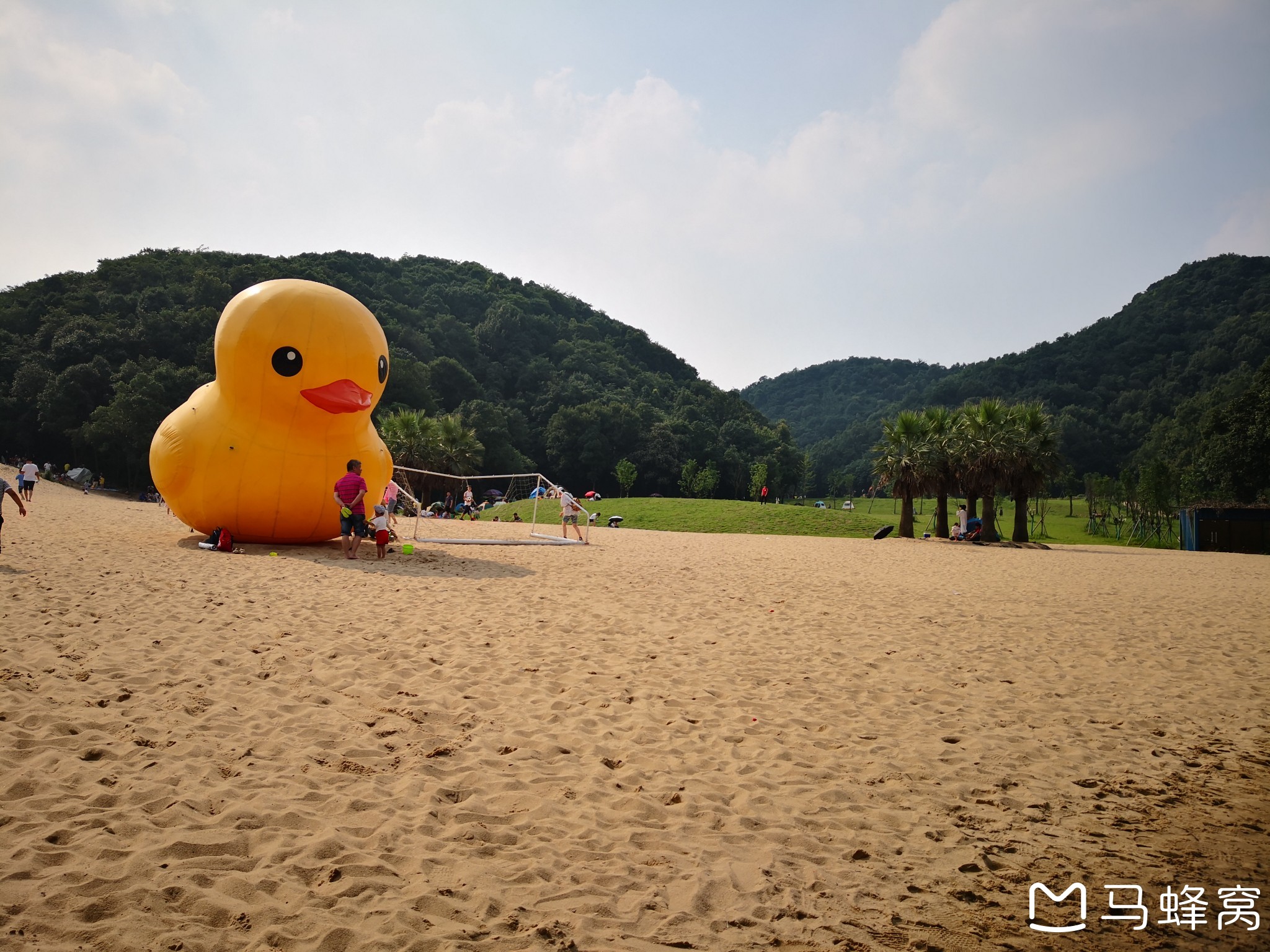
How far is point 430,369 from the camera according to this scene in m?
73.6

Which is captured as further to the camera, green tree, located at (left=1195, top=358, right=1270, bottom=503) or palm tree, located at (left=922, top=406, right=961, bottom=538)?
green tree, located at (left=1195, top=358, right=1270, bottom=503)

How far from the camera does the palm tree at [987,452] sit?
2902 cm

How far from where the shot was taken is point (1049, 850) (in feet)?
13.0

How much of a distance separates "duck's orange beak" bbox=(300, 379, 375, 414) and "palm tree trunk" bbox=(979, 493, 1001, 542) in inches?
1035

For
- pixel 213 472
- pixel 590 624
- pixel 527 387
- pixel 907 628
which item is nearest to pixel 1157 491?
pixel 907 628

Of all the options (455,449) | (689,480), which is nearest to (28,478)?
(455,449)

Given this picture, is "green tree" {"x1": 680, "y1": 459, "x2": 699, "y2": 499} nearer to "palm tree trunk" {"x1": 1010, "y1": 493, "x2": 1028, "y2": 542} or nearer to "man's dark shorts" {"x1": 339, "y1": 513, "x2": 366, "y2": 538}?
"palm tree trunk" {"x1": 1010, "y1": 493, "x2": 1028, "y2": 542}

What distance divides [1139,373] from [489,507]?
89.3m

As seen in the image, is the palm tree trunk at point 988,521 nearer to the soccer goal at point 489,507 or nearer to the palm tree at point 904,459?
the palm tree at point 904,459

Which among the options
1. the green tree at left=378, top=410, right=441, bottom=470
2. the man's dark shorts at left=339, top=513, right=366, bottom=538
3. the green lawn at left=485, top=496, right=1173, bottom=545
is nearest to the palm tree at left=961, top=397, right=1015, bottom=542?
the green lawn at left=485, top=496, right=1173, bottom=545

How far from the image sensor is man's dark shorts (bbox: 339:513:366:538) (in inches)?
488

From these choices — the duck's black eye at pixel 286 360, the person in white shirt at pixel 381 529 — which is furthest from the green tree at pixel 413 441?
the duck's black eye at pixel 286 360

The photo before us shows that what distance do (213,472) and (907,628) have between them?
11606 mm

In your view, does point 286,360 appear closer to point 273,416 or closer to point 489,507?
point 273,416
